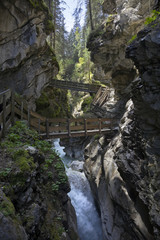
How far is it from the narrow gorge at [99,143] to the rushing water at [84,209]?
201 millimetres

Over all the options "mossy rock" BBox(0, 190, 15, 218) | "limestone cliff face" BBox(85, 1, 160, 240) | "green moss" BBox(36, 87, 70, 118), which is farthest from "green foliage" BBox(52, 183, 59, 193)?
"green moss" BBox(36, 87, 70, 118)

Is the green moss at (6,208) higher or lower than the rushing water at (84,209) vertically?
higher

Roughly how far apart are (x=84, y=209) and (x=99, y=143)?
17.2 ft

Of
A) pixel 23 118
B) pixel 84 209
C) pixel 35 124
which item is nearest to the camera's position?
pixel 23 118

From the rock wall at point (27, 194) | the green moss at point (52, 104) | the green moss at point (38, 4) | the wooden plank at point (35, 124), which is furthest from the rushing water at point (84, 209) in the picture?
the green moss at point (38, 4)

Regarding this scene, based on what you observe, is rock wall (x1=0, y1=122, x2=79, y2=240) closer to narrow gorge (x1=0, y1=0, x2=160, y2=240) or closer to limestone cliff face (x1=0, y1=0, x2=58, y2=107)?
narrow gorge (x1=0, y1=0, x2=160, y2=240)

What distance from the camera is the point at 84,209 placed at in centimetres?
1110

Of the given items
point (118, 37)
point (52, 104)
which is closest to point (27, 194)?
point (118, 37)

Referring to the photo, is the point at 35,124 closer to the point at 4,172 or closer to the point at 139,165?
the point at 4,172

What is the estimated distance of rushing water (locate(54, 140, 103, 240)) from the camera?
952 cm

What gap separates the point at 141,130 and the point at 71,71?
109 ft

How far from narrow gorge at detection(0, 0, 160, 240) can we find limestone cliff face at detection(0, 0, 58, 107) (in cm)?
8

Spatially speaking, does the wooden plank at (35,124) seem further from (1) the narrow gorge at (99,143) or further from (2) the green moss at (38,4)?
(2) the green moss at (38,4)

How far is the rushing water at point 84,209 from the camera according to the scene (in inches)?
375
